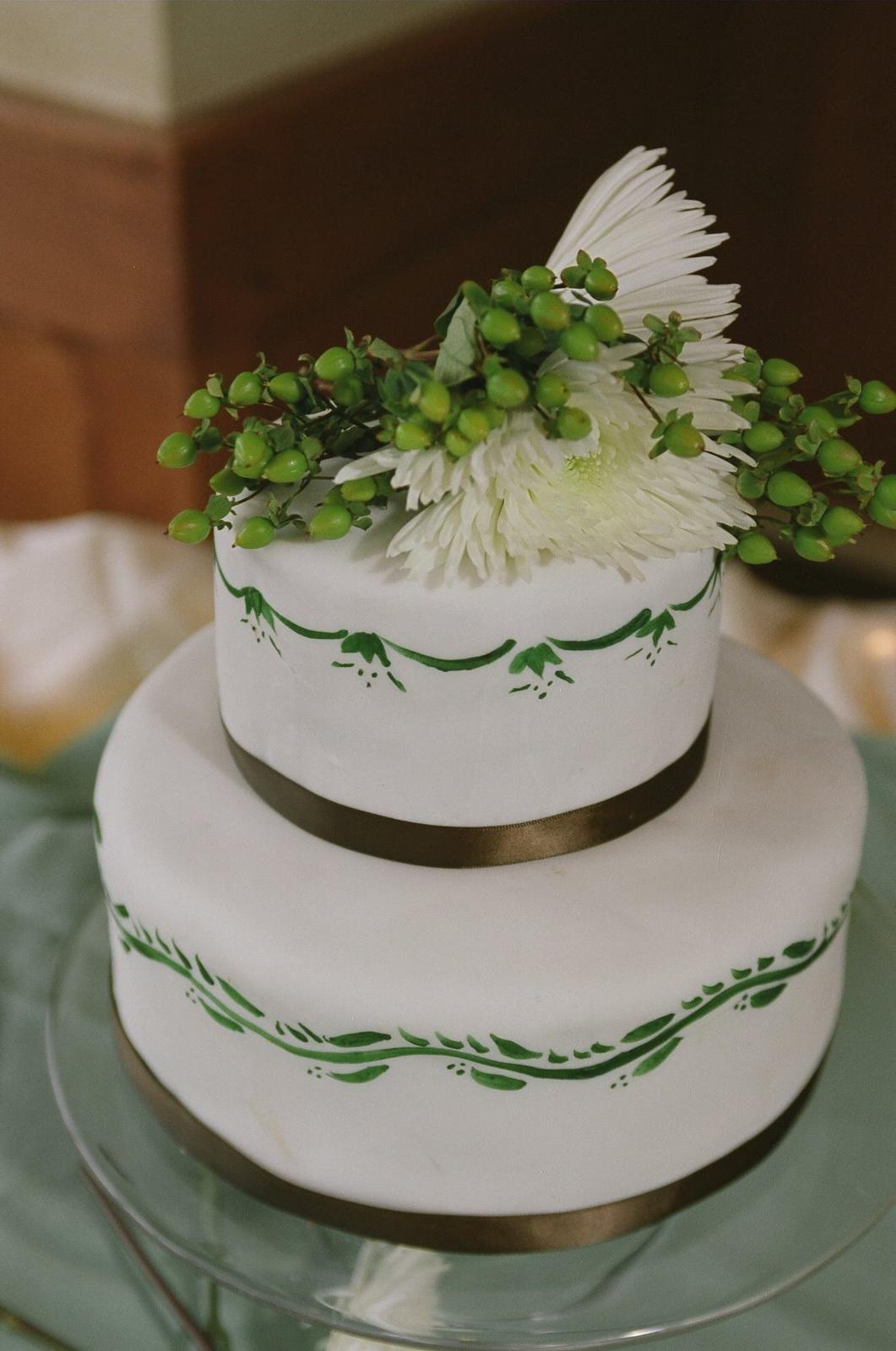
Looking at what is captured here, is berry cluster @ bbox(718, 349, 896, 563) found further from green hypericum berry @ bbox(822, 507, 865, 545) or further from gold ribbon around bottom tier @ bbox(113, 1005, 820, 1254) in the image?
gold ribbon around bottom tier @ bbox(113, 1005, 820, 1254)

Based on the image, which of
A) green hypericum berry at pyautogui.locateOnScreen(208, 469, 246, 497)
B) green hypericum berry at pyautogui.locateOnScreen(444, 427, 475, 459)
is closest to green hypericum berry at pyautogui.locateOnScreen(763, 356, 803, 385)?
green hypericum berry at pyautogui.locateOnScreen(444, 427, 475, 459)

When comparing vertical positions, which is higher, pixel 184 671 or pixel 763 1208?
pixel 184 671

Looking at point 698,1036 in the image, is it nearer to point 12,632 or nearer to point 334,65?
point 12,632

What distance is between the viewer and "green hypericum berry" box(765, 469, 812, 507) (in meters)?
0.85

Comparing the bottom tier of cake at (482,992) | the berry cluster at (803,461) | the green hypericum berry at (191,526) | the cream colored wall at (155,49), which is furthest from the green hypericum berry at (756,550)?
the cream colored wall at (155,49)

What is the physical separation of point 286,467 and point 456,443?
0.37 feet

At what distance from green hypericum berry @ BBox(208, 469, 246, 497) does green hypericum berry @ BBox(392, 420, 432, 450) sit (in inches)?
5.7

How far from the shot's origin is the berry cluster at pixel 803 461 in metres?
0.84

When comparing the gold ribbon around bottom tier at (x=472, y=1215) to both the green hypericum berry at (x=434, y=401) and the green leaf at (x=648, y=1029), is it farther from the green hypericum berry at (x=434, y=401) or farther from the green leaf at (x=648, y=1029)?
the green hypericum berry at (x=434, y=401)

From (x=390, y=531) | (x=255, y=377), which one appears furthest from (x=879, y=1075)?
(x=255, y=377)

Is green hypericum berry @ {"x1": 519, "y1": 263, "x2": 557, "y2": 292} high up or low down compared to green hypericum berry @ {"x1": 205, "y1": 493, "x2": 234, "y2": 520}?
up

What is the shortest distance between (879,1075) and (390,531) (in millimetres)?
602

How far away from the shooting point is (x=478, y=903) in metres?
0.92

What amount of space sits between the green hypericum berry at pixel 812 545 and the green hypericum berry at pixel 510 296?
0.22 metres
